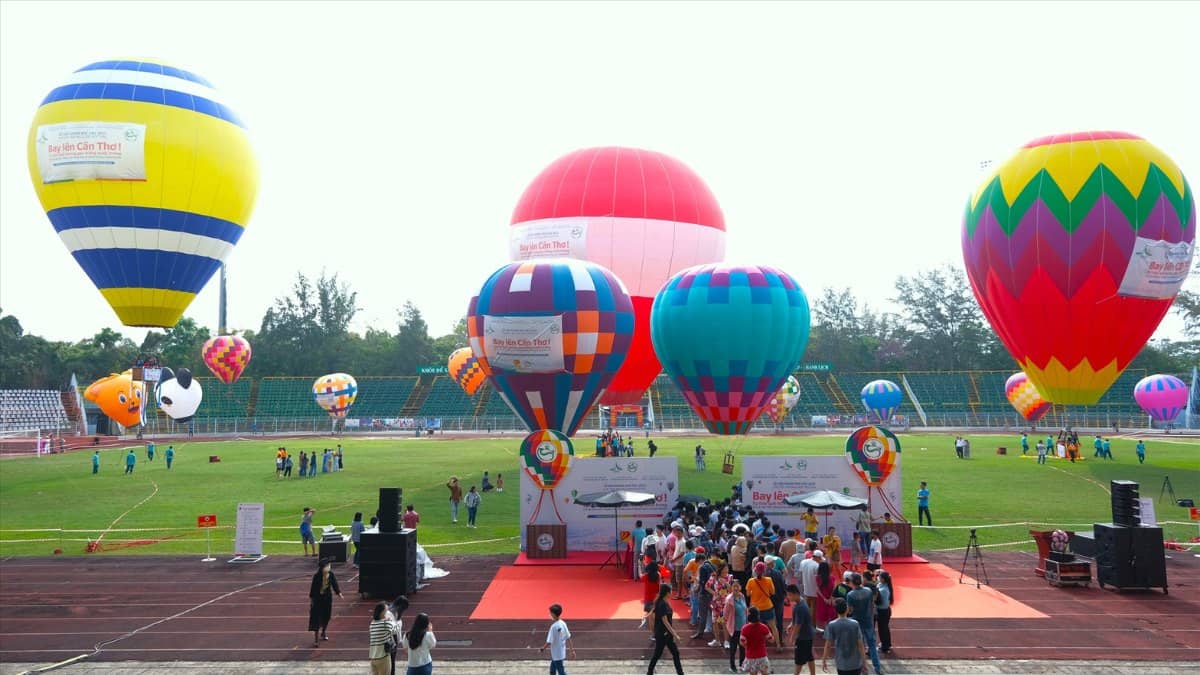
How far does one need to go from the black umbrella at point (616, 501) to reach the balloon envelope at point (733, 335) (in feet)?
23.6

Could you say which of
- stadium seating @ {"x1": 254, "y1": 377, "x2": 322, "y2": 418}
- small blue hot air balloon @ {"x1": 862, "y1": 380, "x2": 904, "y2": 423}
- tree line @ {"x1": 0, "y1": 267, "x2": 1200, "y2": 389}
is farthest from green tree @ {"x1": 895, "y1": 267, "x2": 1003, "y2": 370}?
stadium seating @ {"x1": 254, "y1": 377, "x2": 322, "y2": 418}

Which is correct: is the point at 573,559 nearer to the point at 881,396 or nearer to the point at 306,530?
the point at 306,530

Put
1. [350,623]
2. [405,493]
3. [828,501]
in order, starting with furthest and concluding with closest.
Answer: [405,493] < [828,501] < [350,623]

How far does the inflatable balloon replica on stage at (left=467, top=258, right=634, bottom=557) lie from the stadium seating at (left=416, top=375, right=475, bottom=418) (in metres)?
52.5

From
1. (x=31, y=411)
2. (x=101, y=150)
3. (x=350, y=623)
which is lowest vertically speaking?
(x=350, y=623)

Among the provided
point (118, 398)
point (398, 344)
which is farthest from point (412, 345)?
point (118, 398)

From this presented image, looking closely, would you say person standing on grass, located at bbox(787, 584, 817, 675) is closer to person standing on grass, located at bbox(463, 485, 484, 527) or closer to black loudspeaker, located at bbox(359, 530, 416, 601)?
black loudspeaker, located at bbox(359, 530, 416, 601)

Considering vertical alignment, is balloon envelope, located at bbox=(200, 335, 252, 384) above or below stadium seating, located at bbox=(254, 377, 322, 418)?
above

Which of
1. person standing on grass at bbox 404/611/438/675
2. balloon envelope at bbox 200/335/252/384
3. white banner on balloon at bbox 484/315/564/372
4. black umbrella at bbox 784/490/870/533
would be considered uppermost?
balloon envelope at bbox 200/335/252/384

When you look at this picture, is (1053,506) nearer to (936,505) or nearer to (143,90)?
(936,505)

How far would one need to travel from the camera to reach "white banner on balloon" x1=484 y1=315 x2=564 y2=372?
2444 centimetres

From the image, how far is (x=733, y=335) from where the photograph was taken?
24.6 meters

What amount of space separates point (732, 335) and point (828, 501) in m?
8.03

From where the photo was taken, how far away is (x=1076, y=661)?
11711mm
